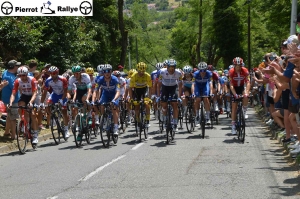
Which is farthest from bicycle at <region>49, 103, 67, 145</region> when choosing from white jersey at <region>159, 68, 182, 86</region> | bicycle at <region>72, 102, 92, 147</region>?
white jersey at <region>159, 68, 182, 86</region>

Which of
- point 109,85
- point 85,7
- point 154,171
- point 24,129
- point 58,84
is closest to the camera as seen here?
point 154,171

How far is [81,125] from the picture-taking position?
49.3ft

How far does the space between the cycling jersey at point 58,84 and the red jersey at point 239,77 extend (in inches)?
177

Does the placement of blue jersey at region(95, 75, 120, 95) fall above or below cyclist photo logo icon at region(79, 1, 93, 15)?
below

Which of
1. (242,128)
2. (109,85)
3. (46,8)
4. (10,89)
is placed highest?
(46,8)

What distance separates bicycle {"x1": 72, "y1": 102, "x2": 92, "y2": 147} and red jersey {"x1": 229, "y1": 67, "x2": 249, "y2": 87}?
3957 mm

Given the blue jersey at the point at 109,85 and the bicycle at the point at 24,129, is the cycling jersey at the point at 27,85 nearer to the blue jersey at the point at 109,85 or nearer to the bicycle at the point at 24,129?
the bicycle at the point at 24,129

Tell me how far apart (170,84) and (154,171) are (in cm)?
577

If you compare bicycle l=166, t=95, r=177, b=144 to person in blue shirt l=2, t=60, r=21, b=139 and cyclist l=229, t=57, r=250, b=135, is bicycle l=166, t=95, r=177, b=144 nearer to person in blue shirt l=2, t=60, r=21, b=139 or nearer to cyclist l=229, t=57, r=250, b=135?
cyclist l=229, t=57, r=250, b=135

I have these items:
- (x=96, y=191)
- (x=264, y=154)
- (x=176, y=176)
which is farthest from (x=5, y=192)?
(x=264, y=154)

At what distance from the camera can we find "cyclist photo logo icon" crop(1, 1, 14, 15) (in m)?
24.1

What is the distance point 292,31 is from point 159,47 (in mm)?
83684

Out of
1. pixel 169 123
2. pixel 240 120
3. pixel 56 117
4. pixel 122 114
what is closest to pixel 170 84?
pixel 169 123

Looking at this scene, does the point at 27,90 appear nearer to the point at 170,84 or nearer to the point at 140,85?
the point at 140,85
